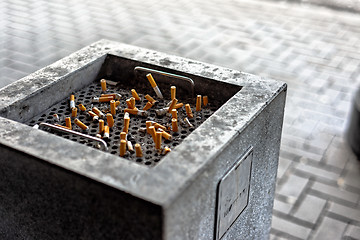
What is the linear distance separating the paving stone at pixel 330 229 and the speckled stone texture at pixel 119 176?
88cm

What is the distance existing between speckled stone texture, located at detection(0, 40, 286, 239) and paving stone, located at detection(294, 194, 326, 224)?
95 centimetres

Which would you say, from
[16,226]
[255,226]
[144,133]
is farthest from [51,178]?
[255,226]

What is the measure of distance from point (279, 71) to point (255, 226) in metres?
2.85

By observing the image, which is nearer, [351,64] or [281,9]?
[351,64]

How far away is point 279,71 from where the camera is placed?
480 centimetres

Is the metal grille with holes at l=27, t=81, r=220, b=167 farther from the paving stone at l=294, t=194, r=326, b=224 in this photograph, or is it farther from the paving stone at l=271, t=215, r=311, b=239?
the paving stone at l=294, t=194, r=326, b=224

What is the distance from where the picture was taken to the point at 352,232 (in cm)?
278

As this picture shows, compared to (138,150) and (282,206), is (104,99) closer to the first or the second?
(138,150)

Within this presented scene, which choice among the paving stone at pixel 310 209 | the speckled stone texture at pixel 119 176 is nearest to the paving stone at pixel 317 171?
the paving stone at pixel 310 209

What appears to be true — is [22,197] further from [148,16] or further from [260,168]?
[148,16]

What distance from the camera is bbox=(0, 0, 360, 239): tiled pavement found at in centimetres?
307

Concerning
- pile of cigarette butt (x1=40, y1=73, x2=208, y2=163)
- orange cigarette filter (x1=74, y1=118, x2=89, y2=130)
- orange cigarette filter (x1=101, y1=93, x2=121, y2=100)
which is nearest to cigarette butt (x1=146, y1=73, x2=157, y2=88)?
pile of cigarette butt (x1=40, y1=73, x2=208, y2=163)

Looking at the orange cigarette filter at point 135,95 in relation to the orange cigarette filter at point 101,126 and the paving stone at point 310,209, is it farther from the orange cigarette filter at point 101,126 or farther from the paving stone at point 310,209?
the paving stone at point 310,209

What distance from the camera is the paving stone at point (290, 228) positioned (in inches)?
110
